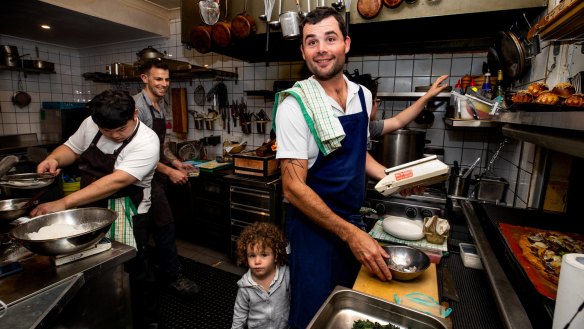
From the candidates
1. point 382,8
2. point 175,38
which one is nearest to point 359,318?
point 382,8

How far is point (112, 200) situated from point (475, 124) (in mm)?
2198

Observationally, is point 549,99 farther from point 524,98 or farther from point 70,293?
point 70,293

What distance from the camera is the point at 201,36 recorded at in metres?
2.39

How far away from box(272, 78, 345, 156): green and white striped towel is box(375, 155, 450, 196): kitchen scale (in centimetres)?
25

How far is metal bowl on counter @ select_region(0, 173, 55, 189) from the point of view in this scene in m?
1.66

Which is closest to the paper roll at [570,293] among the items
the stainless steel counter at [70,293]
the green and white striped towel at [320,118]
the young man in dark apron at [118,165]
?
the green and white striped towel at [320,118]

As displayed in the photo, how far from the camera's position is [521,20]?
1.92 m

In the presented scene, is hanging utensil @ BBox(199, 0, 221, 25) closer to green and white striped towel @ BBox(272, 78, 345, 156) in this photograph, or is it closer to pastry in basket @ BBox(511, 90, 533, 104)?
green and white striped towel @ BBox(272, 78, 345, 156)

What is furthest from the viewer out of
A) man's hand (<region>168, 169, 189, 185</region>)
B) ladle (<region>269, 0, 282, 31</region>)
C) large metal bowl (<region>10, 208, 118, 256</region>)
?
man's hand (<region>168, 169, 189, 185</region>)

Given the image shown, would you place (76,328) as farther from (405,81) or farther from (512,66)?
(405,81)

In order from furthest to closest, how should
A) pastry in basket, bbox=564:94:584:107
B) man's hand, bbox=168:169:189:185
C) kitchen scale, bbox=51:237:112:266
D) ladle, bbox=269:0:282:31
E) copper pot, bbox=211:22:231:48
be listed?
man's hand, bbox=168:169:189:185, copper pot, bbox=211:22:231:48, ladle, bbox=269:0:282:31, kitchen scale, bbox=51:237:112:266, pastry in basket, bbox=564:94:584:107

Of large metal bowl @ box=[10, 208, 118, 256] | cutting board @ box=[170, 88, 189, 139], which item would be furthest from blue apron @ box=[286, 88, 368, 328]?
cutting board @ box=[170, 88, 189, 139]

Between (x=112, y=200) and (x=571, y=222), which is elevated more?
(x=571, y=222)

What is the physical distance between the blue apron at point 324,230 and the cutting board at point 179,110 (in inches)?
120
